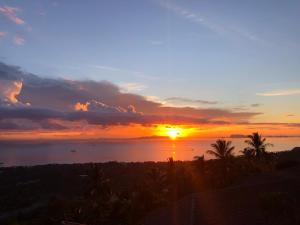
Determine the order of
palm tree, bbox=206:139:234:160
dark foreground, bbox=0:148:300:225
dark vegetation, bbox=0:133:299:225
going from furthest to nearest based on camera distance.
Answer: palm tree, bbox=206:139:234:160
dark vegetation, bbox=0:133:299:225
dark foreground, bbox=0:148:300:225

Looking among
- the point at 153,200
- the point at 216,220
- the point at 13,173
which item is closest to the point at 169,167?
the point at 153,200

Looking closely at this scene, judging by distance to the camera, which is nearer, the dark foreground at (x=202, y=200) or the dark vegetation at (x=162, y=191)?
the dark foreground at (x=202, y=200)

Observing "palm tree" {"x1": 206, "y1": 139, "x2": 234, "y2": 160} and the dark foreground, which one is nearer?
the dark foreground

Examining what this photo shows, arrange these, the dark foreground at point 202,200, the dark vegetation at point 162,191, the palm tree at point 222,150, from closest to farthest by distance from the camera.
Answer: the dark foreground at point 202,200, the dark vegetation at point 162,191, the palm tree at point 222,150

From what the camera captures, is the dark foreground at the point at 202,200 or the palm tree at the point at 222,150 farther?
the palm tree at the point at 222,150

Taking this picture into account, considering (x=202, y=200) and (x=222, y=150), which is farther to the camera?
(x=222, y=150)

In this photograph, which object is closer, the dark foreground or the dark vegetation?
the dark foreground

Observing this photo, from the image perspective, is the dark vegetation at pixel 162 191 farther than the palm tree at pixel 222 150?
No

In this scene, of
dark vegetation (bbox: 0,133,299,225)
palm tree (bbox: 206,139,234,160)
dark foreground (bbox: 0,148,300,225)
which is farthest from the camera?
palm tree (bbox: 206,139,234,160)

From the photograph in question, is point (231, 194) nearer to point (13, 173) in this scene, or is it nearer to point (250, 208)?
point (250, 208)

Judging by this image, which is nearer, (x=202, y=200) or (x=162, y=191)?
(x=202, y=200)

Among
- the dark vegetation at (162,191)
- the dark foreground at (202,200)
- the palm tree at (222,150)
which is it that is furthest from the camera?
the palm tree at (222,150)

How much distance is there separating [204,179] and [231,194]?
1893cm

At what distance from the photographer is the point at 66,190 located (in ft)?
336
